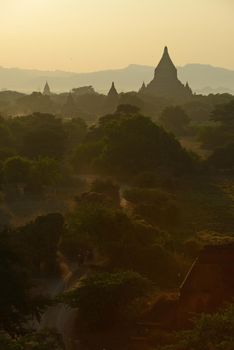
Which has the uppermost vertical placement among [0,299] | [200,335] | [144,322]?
[0,299]

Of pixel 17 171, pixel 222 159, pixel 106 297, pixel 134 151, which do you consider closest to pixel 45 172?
pixel 17 171

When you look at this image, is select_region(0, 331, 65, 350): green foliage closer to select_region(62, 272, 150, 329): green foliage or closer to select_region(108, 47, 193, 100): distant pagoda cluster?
select_region(62, 272, 150, 329): green foliage

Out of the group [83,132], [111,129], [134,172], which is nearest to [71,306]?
[134,172]

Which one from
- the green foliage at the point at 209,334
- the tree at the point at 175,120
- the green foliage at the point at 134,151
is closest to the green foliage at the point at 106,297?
the green foliage at the point at 209,334

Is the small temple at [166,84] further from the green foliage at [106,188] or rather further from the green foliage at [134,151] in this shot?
the green foliage at [106,188]

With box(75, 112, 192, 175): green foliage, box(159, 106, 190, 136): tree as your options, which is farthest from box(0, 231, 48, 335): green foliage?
box(159, 106, 190, 136): tree

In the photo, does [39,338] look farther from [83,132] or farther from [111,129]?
[83,132]
